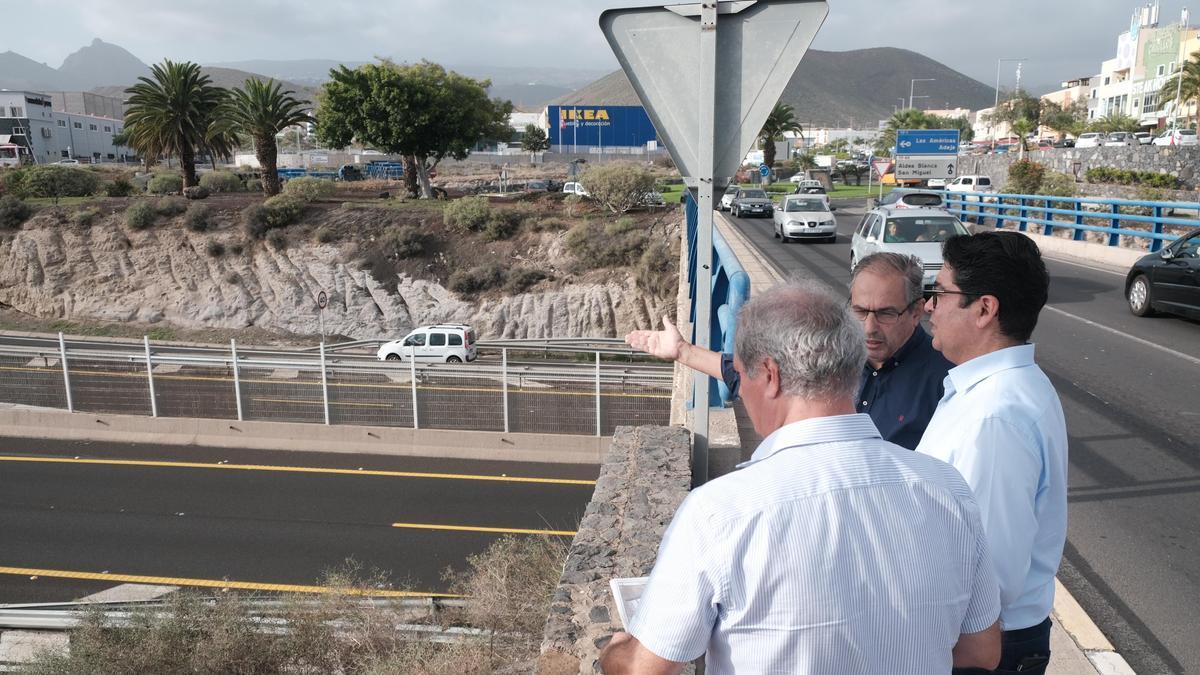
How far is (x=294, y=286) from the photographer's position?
4103 cm

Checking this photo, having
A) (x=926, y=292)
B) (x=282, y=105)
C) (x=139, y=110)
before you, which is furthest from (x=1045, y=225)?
(x=139, y=110)

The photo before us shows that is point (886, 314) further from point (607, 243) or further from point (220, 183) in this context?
point (220, 183)

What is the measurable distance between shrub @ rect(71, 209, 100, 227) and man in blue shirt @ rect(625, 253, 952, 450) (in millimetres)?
47933

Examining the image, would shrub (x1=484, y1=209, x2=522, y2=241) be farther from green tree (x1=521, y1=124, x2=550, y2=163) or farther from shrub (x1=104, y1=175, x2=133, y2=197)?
green tree (x1=521, y1=124, x2=550, y2=163)

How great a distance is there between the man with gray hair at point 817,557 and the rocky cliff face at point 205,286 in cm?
3548

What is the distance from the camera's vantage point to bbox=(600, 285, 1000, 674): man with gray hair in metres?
1.63

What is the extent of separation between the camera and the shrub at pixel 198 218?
42.5m

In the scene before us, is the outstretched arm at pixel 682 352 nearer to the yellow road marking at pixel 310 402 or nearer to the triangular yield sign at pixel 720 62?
the triangular yield sign at pixel 720 62

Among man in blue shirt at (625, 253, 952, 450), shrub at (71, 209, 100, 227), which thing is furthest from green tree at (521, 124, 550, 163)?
man in blue shirt at (625, 253, 952, 450)

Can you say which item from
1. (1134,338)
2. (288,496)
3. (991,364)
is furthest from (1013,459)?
(288,496)

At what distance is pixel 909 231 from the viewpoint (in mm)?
16047

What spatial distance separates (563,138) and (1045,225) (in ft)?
207

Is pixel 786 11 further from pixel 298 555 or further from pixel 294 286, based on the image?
pixel 294 286

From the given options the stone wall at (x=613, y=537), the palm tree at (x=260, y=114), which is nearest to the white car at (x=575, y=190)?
the palm tree at (x=260, y=114)
